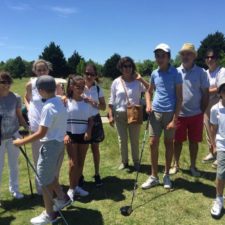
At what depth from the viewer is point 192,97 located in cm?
639

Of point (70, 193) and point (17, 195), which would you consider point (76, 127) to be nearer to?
point (70, 193)

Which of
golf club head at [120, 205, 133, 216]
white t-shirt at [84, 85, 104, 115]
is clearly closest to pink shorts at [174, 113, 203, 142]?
white t-shirt at [84, 85, 104, 115]

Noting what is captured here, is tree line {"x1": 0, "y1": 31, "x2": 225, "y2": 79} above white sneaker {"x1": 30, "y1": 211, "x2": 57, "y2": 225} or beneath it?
above

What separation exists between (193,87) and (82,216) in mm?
2701

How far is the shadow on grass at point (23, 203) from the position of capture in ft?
19.0

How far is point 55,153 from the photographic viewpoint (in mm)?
4902

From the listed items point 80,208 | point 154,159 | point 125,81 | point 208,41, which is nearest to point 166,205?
point 154,159

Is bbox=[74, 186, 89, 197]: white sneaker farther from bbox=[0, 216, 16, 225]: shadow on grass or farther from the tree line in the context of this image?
the tree line

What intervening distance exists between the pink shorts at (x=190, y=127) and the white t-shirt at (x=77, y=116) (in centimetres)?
164

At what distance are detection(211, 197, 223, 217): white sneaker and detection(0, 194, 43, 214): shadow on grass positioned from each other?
2.49m

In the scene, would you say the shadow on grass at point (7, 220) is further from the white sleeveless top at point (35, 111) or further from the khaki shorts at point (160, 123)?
the khaki shorts at point (160, 123)

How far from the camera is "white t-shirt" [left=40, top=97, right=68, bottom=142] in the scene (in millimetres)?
4664

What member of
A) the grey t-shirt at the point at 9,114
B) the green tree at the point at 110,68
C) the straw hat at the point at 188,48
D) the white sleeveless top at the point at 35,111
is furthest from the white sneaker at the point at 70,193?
the green tree at the point at 110,68

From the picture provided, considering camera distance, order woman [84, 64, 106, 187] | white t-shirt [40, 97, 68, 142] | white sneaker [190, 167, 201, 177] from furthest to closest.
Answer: white sneaker [190, 167, 201, 177] → woman [84, 64, 106, 187] → white t-shirt [40, 97, 68, 142]
